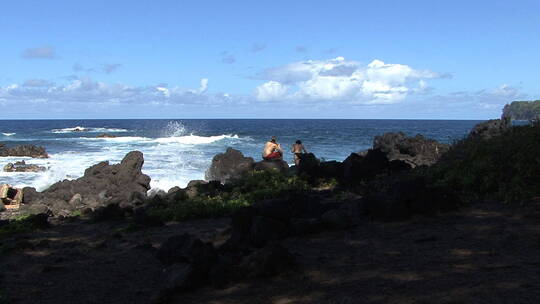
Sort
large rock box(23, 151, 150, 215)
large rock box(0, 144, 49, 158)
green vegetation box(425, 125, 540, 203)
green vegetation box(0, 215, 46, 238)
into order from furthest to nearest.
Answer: large rock box(0, 144, 49, 158), large rock box(23, 151, 150, 215), green vegetation box(0, 215, 46, 238), green vegetation box(425, 125, 540, 203)

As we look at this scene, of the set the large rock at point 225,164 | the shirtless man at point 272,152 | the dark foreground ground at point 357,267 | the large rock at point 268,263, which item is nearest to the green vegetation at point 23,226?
the dark foreground ground at point 357,267

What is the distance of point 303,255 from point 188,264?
1.48m

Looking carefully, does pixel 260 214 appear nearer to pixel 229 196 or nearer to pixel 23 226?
pixel 229 196

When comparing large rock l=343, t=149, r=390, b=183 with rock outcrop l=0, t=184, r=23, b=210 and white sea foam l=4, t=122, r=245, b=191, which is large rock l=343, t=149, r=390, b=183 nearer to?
white sea foam l=4, t=122, r=245, b=191

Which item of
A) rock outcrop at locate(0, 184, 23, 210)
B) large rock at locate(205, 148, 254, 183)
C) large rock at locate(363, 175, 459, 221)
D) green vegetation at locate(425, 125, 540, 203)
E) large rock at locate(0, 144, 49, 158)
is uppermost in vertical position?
green vegetation at locate(425, 125, 540, 203)

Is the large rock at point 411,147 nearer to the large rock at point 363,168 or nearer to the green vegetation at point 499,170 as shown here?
the large rock at point 363,168

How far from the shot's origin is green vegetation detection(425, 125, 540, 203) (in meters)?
8.56

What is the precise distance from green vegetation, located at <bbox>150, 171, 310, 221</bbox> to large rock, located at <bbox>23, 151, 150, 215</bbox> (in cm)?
585

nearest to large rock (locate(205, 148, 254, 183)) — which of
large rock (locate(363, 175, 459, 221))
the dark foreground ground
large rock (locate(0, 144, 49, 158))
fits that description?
the dark foreground ground

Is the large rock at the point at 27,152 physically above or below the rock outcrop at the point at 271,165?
below

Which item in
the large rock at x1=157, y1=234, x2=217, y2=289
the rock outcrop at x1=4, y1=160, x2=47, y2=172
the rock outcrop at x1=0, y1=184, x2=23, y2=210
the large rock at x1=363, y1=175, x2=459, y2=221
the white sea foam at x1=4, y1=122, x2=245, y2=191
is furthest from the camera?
the rock outcrop at x1=4, y1=160, x2=47, y2=172

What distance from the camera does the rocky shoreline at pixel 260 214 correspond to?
6.14 m

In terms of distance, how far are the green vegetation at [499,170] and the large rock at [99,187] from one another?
41.9 feet

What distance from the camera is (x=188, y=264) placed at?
6316 millimetres
